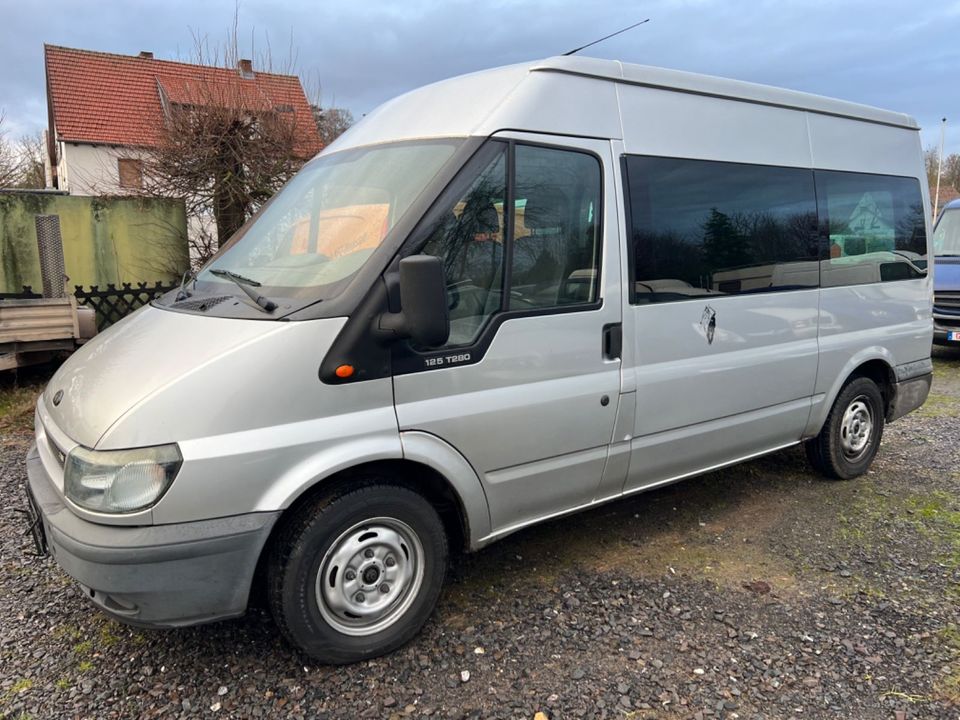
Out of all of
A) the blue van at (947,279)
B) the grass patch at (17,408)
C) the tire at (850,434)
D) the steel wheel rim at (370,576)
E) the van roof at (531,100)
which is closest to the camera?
the steel wheel rim at (370,576)

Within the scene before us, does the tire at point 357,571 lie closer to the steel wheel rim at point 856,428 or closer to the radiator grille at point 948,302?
the steel wheel rim at point 856,428

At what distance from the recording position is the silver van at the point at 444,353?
2553mm

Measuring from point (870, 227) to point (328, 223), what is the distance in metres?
3.81

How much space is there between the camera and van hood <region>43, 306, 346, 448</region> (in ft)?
8.14

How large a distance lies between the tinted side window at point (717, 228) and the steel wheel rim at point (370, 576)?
1.70 metres

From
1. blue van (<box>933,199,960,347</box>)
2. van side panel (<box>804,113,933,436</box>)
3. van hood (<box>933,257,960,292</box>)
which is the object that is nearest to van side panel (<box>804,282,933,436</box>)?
van side panel (<box>804,113,933,436</box>)

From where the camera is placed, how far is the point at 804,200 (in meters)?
4.39

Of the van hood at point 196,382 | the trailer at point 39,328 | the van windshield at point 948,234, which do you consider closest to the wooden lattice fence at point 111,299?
the trailer at point 39,328

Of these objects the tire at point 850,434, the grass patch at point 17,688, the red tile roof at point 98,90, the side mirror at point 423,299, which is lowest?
the grass patch at point 17,688

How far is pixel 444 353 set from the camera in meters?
2.95

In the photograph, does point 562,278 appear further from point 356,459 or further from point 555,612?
point 555,612

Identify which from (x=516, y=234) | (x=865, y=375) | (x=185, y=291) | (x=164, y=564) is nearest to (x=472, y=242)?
(x=516, y=234)

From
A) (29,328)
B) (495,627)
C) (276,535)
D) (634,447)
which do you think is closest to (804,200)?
(634,447)

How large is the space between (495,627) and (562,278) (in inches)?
66.2
